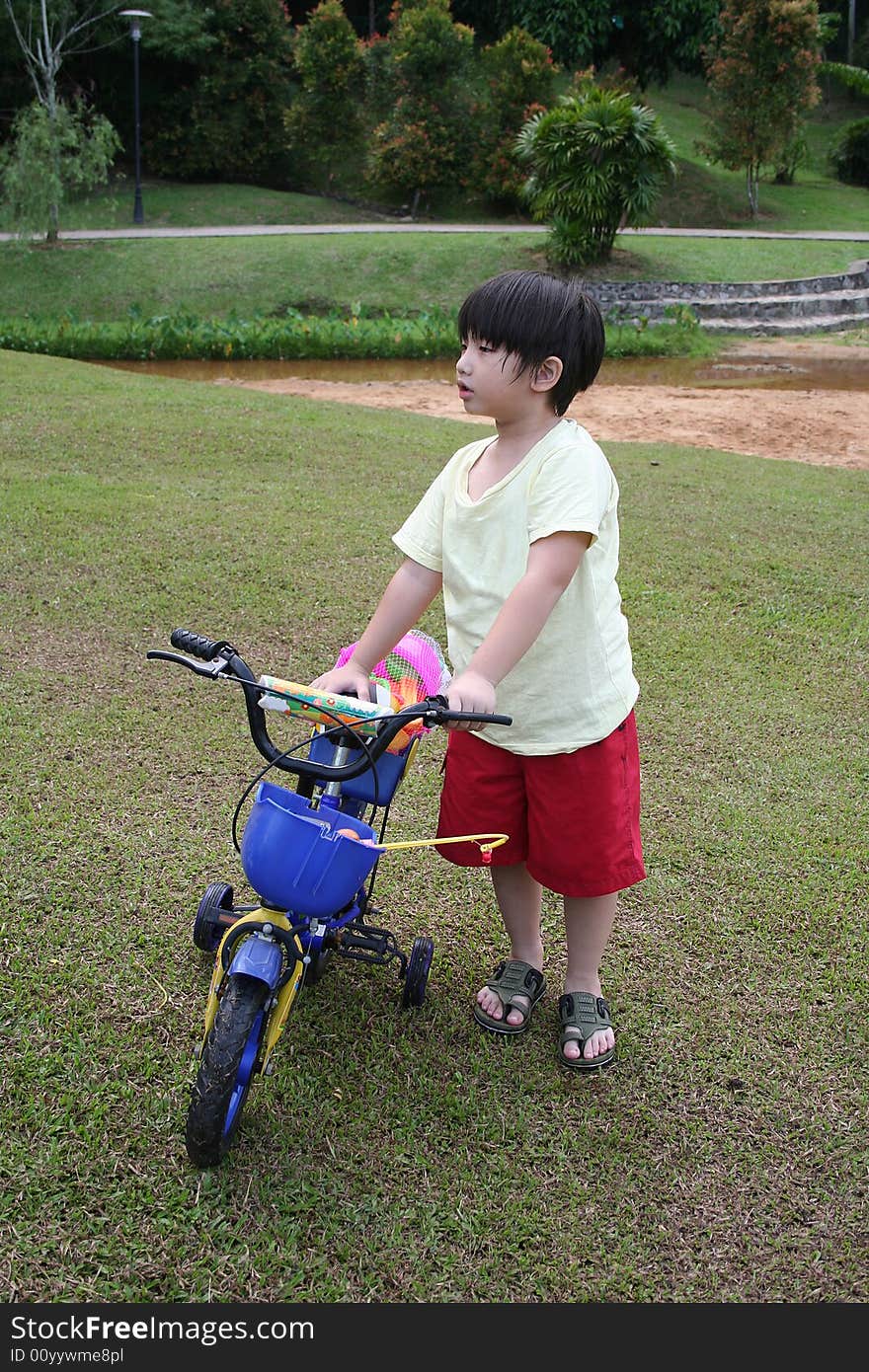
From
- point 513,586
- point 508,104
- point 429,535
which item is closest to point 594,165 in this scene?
point 508,104

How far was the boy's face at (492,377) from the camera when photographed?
199 centimetres

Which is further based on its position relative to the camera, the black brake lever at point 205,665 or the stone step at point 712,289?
the stone step at point 712,289

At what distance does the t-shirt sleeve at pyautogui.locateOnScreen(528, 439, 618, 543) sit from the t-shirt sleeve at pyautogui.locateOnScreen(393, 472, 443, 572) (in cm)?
23

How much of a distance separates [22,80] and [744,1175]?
83.9ft

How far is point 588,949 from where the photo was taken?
93.0 inches

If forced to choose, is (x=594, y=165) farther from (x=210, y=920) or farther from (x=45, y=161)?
(x=210, y=920)

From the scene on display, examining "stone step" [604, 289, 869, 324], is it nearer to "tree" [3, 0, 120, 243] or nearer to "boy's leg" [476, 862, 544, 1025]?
"tree" [3, 0, 120, 243]

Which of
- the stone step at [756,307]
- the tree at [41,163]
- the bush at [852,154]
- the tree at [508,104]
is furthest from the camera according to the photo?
the bush at [852,154]

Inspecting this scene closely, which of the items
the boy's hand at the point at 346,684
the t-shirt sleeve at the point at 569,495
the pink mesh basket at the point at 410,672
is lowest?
the pink mesh basket at the point at 410,672

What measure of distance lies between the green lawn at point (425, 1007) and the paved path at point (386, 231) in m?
15.2

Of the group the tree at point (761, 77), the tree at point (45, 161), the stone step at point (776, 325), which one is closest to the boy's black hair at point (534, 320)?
the stone step at point (776, 325)

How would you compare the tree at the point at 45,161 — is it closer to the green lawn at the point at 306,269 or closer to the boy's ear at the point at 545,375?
the green lawn at the point at 306,269

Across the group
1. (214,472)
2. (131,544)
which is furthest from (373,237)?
(131,544)

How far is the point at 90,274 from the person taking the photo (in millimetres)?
15594
